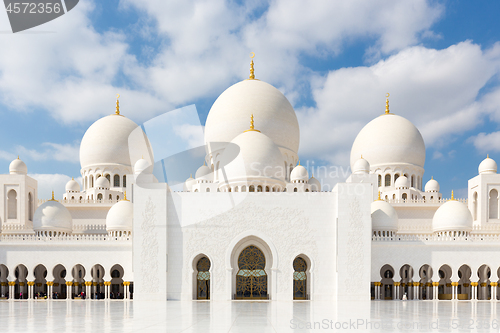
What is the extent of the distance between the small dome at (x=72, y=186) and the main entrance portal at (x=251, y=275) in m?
11.5

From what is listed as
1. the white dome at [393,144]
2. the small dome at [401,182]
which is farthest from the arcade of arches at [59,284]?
the white dome at [393,144]

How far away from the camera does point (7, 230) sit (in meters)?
20.7

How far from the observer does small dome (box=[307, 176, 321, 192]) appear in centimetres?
2121

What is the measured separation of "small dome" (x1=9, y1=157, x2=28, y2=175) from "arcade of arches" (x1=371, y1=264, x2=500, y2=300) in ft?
53.7

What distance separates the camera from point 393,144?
24781 millimetres

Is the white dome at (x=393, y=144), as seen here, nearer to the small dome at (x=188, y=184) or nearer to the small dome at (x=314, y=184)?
the small dome at (x=314, y=184)

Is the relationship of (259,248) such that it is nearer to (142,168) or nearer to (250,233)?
(250,233)

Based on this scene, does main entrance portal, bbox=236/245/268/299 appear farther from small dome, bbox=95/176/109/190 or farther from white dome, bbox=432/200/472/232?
small dome, bbox=95/176/109/190

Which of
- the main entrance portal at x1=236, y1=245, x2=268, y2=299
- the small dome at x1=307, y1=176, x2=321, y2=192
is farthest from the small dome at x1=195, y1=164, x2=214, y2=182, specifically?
the main entrance portal at x1=236, y1=245, x2=268, y2=299

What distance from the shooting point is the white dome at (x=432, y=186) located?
24.2 m

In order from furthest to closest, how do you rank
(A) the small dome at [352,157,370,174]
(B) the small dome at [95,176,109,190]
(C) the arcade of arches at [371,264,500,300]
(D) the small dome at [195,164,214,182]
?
(B) the small dome at [95,176,109,190]
(A) the small dome at [352,157,370,174]
(D) the small dome at [195,164,214,182]
(C) the arcade of arches at [371,264,500,300]

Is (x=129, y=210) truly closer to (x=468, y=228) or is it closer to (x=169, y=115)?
(x=169, y=115)

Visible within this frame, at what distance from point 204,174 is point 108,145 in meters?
6.50

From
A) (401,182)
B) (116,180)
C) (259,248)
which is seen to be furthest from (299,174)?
(116,180)
